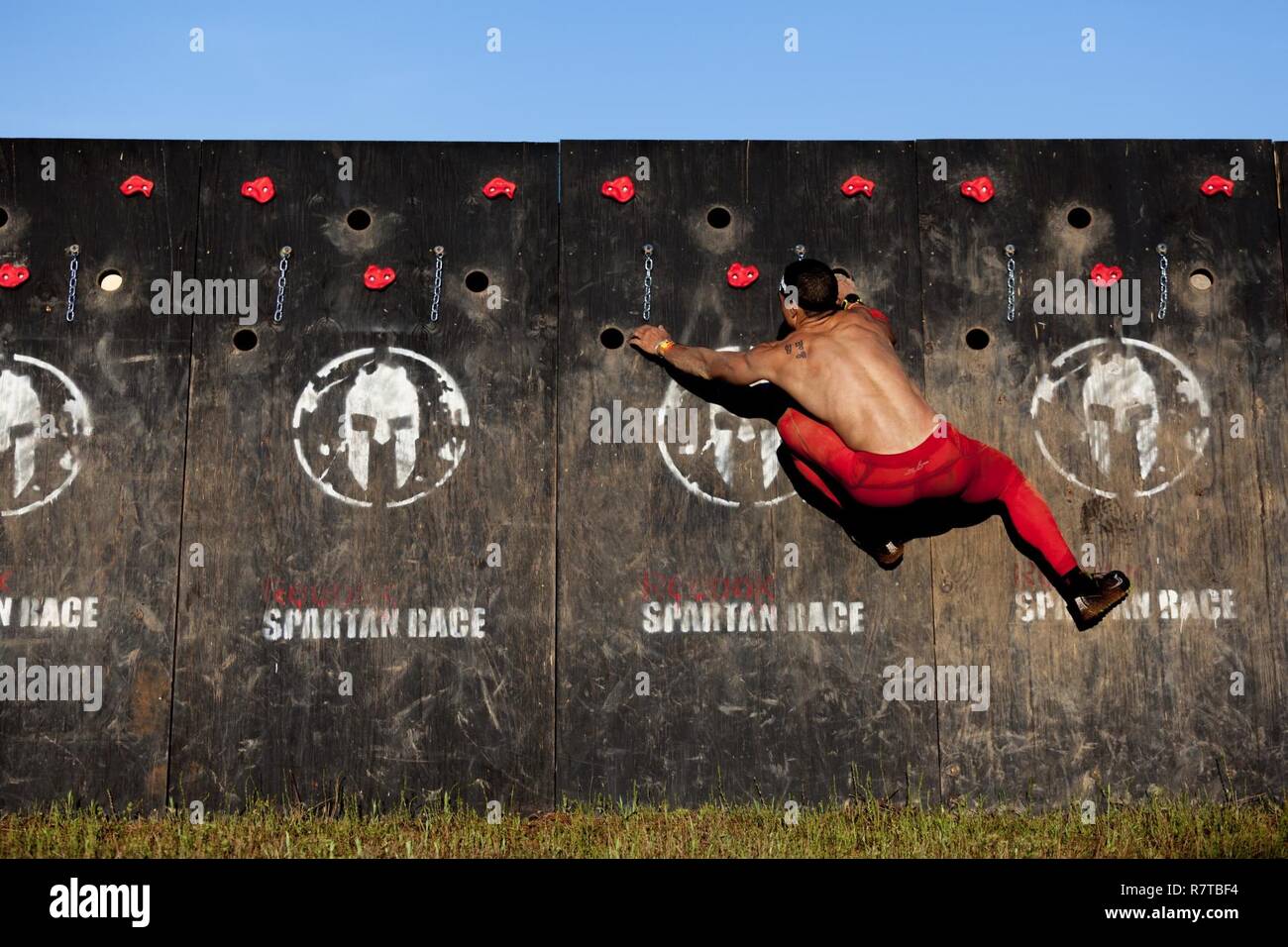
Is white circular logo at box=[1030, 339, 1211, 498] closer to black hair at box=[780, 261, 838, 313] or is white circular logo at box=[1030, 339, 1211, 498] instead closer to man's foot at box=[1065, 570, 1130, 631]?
man's foot at box=[1065, 570, 1130, 631]

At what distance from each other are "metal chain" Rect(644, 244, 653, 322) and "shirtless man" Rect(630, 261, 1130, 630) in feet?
1.02

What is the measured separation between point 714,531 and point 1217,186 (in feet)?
11.6

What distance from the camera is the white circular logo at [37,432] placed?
723 cm

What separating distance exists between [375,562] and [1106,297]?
4376mm

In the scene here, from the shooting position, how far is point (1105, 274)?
7.43 meters

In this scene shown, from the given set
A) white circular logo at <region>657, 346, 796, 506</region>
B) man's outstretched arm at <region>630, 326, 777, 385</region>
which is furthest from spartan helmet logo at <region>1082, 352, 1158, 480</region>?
man's outstretched arm at <region>630, 326, 777, 385</region>

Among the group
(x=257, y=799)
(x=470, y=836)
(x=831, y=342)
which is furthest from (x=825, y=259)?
(x=257, y=799)

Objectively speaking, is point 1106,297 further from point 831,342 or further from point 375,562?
point 375,562

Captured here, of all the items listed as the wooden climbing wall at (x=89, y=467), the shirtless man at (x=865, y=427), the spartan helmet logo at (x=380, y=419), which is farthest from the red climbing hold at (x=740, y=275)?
the wooden climbing wall at (x=89, y=467)

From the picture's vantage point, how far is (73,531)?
720cm

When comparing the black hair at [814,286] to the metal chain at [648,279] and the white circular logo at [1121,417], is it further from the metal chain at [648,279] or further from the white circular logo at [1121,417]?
the white circular logo at [1121,417]

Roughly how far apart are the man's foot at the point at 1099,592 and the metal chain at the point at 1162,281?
5.17ft

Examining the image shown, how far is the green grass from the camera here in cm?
647

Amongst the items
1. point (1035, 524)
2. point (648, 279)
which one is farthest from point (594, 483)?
point (1035, 524)
